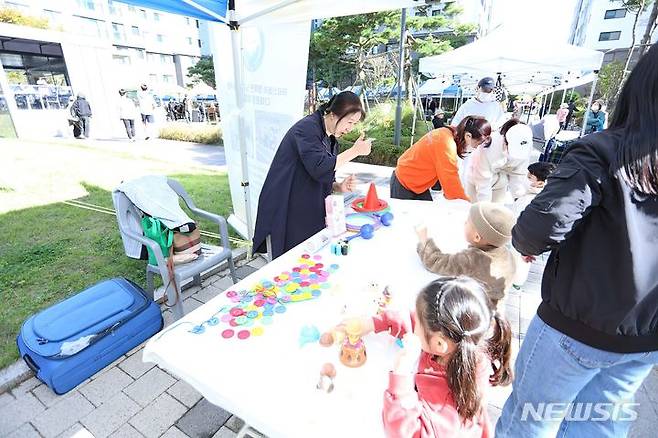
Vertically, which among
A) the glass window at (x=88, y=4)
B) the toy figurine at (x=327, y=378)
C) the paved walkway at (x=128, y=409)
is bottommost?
the paved walkway at (x=128, y=409)

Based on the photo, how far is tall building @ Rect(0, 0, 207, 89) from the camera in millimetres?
25500

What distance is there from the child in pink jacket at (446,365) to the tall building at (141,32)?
29.0 metres

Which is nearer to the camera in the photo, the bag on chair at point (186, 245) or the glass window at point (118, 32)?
the bag on chair at point (186, 245)

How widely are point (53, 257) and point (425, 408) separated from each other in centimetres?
359

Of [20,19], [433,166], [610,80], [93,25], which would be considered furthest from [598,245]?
[93,25]

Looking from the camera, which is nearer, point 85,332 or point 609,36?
point 85,332

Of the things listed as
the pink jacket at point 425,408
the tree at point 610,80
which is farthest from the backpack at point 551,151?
the tree at point 610,80

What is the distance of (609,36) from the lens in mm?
29047

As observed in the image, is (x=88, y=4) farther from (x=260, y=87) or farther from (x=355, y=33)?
(x=260, y=87)

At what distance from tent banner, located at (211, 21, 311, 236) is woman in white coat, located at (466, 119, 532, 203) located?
163cm

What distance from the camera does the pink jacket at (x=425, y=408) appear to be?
2.57 ft

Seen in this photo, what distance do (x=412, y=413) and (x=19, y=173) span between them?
23.4ft

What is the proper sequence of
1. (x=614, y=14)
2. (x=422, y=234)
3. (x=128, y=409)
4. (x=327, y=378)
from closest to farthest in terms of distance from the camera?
(x=327, y=378) < (x=422, y=234) < (x=128, y=409) < (x=614, y=14)

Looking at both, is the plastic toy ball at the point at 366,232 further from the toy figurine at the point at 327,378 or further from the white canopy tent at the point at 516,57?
the white canopy tent at the point at 516,57
